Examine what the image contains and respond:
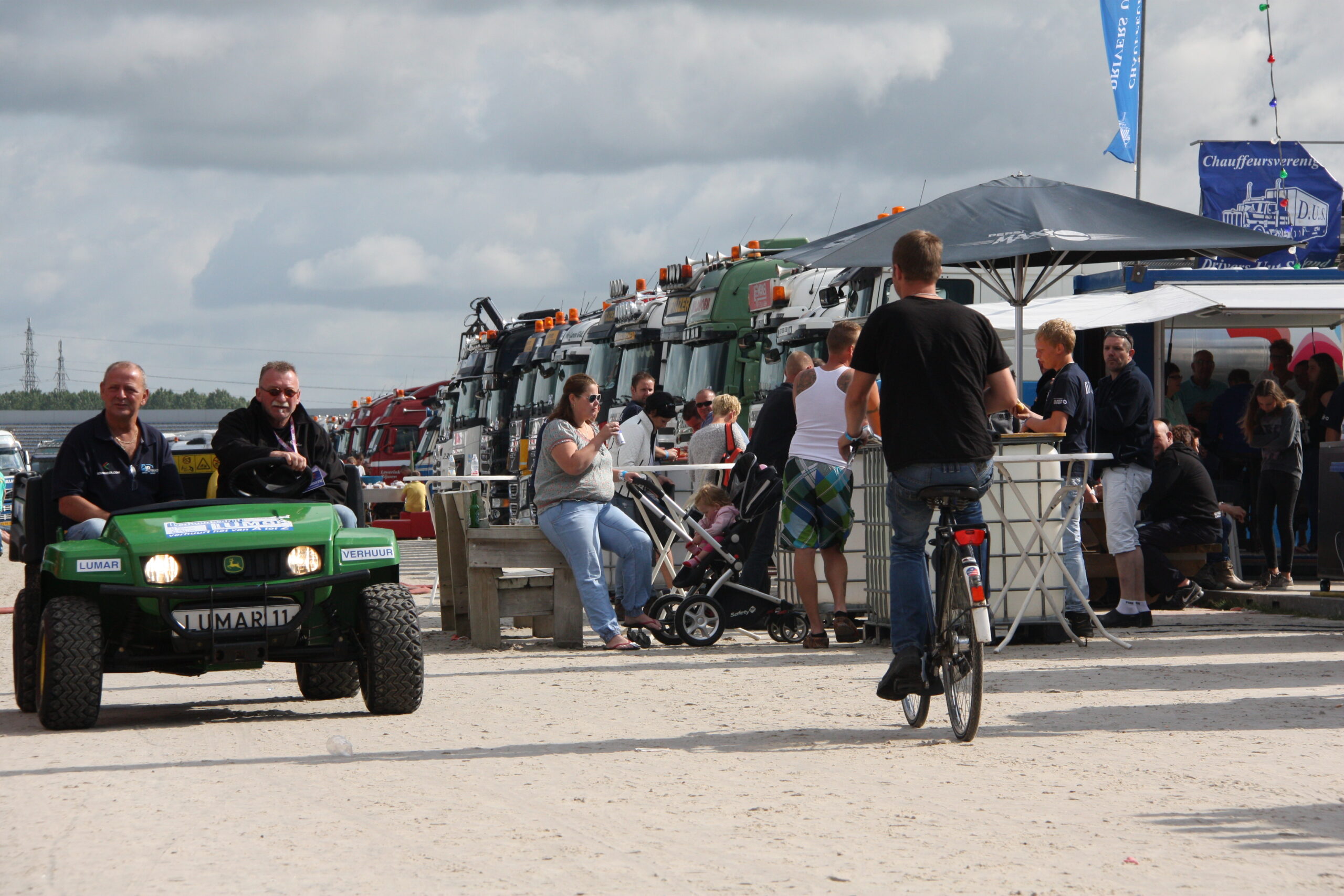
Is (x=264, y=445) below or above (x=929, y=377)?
→ below

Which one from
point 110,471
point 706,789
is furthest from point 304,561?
point 706,789

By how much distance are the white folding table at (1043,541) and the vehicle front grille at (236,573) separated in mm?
3955

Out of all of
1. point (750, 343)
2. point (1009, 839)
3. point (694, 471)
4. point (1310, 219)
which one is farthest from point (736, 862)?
point (1310, 219)

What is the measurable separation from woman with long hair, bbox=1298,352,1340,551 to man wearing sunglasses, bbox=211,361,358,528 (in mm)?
9038

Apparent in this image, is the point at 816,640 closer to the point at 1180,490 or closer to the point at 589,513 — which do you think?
the point at 589,513

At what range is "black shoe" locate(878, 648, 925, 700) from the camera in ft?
19.9

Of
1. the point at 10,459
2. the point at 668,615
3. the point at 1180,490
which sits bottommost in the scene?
the point at 668,615

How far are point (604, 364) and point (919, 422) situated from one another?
16.9 metres

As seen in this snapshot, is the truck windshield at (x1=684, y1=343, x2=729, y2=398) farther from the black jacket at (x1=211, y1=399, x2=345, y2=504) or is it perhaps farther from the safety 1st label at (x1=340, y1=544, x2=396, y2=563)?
the safety 1st label at (x1=340, y1=544, x2=396, y2=563)

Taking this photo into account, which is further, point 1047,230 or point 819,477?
point 1047,230

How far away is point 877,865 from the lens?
409cm

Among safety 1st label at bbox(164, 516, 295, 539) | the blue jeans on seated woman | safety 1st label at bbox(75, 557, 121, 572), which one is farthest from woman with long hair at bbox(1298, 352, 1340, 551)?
safety 1st label at bbox(75, 557, 121, 572)

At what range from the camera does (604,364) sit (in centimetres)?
2278

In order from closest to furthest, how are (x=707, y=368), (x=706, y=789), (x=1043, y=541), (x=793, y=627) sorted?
(x=706, y=789), (x=1043, y=541), (x=793, y=627), (x=707, y=368)
